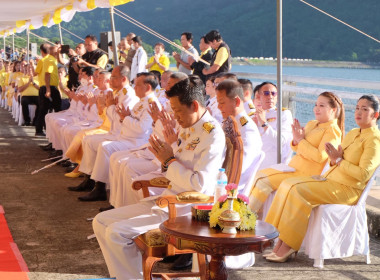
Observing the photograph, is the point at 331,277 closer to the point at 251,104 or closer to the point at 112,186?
the point at 251,104

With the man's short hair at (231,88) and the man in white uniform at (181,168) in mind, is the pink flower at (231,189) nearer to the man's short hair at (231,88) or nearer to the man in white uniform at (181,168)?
the man in white uniform at (181,168)

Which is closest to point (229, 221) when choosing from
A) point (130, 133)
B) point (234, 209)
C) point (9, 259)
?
point (234, 209)

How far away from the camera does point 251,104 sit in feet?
18.5

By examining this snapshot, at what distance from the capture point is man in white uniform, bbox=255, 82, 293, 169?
214 inches

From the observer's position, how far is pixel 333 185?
441 cm

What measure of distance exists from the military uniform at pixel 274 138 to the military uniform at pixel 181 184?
1732 mm

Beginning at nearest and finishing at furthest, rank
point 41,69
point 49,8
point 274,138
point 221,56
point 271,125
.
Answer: point 274,138
point 271,125
point 221,56
point 49,8
point 41,69

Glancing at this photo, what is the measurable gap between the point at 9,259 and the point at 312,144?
93.6 inches

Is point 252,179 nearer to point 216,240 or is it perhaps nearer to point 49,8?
point 216,240

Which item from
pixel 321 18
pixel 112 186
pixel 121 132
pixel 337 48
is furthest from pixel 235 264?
pixel 321 18

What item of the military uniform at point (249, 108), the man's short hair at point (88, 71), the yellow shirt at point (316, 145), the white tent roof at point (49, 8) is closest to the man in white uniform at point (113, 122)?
the white tent roof at point (49, 8)

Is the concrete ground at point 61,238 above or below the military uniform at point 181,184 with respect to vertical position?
below

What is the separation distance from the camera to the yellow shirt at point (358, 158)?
422 centimetres

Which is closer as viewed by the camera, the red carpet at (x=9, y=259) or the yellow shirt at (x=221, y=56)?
the red carpet at (x=9, y=259)
